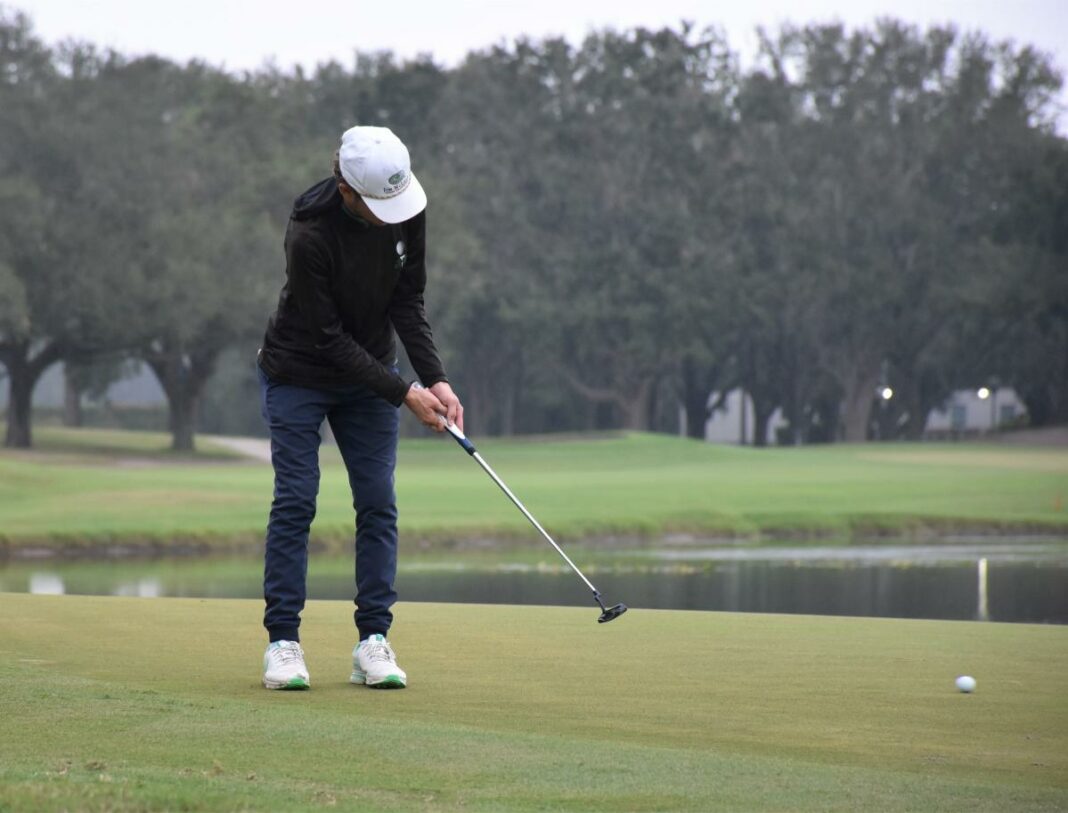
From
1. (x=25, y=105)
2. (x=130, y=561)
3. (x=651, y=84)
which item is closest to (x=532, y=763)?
(x=130, y=561)

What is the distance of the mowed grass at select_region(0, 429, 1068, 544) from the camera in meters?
28.0

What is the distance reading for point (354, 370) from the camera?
7.04m

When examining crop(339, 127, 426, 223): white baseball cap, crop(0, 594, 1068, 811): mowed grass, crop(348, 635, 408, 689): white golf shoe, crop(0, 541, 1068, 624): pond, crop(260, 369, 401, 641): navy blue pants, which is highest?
crop(339, 127, 426, 223): white baseball cap

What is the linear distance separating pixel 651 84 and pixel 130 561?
178ft

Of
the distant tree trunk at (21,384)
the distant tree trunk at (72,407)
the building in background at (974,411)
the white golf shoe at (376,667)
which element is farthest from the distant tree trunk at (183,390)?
the building in background at (974,411)

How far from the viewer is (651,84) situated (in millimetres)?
75000

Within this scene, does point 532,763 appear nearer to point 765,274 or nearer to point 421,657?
point 421,657

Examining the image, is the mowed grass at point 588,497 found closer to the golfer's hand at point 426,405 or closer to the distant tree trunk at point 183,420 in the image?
the distant tree trunk at point 183,420

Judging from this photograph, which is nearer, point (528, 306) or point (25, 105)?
point (25, 105)

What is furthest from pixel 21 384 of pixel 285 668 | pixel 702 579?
pixel 285 668

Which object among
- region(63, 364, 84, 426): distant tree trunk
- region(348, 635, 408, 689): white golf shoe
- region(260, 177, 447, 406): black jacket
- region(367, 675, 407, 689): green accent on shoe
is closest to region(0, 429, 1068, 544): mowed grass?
region(260, 177, 447, 406): black jacket

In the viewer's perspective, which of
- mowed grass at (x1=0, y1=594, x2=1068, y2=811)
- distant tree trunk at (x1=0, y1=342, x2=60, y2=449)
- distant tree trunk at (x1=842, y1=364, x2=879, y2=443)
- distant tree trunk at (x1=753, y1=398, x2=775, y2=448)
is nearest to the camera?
mowed grass at (x1=0, y1=594, x2=1068, y2=811)

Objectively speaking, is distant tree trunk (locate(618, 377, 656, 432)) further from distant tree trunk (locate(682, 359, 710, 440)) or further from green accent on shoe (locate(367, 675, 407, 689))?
green accent on shoe (locate(367, 675, 407, 689))

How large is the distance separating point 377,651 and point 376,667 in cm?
10
